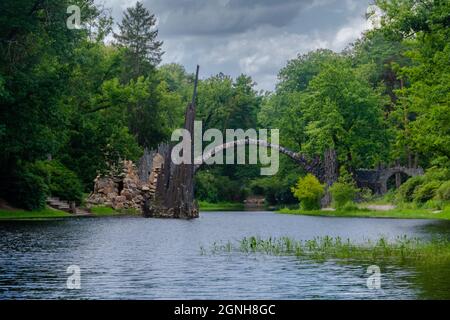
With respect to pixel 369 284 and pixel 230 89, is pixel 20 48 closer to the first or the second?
pixel 369 284

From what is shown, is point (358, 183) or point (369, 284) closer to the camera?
point (369, 284)

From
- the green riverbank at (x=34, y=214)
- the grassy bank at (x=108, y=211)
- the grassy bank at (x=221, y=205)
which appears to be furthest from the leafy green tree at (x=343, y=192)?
the grassy bank at (x=221, y=205)

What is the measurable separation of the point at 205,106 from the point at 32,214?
5989 centimetres

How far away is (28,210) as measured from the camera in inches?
2250

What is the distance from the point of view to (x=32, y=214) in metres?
56.1

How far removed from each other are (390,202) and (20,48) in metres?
36.7

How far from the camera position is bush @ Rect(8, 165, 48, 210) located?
183 ft

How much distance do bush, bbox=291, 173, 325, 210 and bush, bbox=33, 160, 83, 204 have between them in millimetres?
23870

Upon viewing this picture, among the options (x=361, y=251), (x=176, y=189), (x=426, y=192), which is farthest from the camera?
(x=426, y=192)

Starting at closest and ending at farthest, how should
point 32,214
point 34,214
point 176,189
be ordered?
point 32,214 < point 34,214 < point 176,189

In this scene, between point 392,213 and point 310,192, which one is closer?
point 392,213

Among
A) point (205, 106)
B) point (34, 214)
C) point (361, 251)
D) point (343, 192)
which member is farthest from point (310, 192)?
point (361, 251)

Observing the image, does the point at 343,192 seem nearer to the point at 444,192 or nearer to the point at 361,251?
the point at 444,192
